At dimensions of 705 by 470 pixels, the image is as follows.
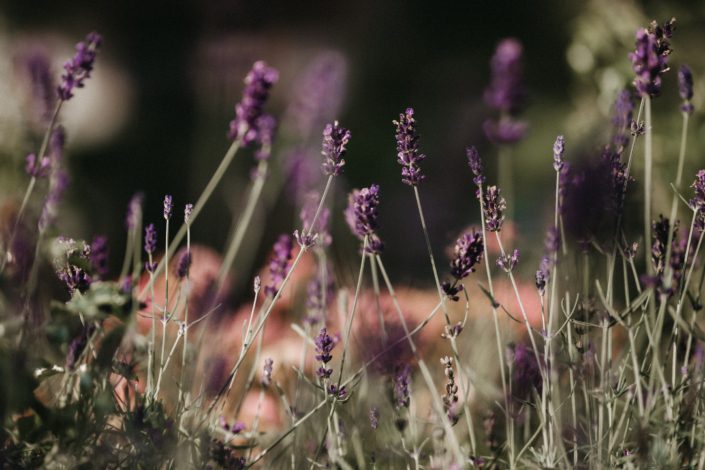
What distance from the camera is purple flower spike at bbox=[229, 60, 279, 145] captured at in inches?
45.1

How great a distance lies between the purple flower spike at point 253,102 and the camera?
1.15 m

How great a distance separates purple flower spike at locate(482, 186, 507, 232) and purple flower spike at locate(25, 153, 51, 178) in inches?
22.2

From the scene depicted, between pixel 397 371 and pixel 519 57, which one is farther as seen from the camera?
pixel 519 57

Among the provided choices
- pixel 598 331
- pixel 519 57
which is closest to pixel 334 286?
pixel 598 331

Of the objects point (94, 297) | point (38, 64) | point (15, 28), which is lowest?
point (94, 297)

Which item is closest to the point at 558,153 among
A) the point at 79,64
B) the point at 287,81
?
the point at 79,64

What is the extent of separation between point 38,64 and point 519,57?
94 centimetres

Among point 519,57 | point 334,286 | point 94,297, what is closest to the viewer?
point 94,297

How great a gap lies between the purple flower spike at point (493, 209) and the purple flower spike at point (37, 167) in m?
0.56

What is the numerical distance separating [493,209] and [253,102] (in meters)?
A: 0.41

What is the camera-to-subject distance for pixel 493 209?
99cm

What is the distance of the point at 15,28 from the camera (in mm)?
4008

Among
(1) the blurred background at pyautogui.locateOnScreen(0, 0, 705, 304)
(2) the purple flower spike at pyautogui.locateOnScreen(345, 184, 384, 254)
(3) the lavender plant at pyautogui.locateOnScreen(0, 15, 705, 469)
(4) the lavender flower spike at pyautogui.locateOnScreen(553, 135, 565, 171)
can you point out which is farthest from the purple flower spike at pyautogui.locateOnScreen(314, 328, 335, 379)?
(1) the blurred background at pyautogui.locateOnScreen(0, 0, 705, 304)

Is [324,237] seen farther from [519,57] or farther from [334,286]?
[519,57]
